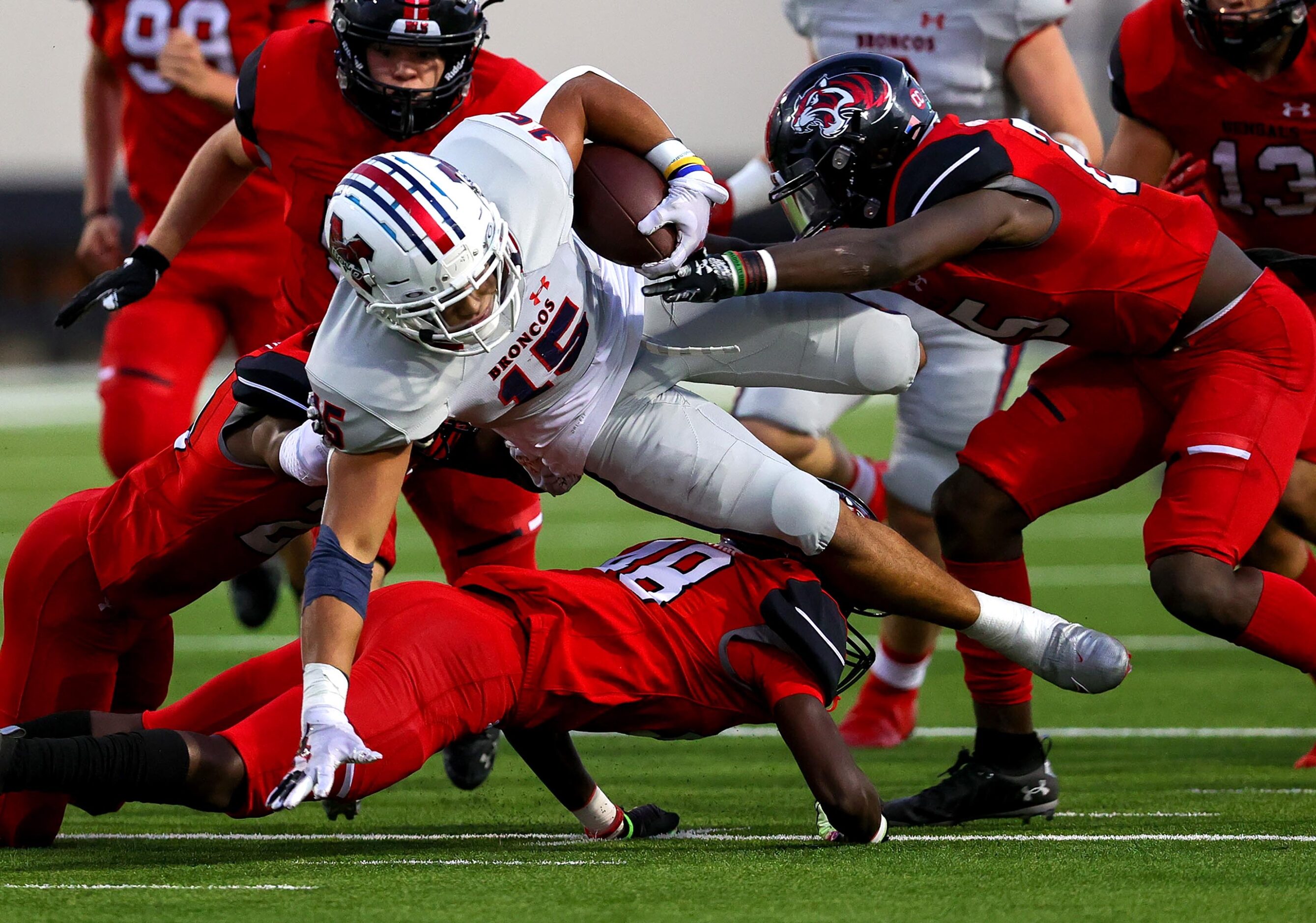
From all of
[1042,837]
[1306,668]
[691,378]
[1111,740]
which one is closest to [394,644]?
[691,378]

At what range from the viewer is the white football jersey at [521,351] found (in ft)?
10.2

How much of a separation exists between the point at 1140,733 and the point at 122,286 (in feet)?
9.19

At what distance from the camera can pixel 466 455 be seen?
3715 millimetres

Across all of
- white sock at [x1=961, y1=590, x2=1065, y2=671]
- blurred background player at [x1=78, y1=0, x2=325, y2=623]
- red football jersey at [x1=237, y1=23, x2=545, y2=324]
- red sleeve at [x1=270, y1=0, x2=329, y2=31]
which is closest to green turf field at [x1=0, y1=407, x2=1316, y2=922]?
white sock at [x1=961, y1=590, x2=1065, y2=671]

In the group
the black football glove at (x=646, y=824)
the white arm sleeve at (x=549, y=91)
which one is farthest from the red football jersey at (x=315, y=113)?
the black football glove at (x=646, y=824)

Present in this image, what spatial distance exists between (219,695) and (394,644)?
383 mm

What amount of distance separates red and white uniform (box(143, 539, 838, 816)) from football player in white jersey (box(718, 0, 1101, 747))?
1459mm

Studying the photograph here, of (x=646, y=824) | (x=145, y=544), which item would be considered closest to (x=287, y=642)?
(x=145, y=544)

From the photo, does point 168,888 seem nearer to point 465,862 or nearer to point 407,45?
point 465,862

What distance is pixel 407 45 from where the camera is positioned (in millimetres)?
3793

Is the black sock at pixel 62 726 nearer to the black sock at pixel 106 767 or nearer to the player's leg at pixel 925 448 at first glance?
the black sock at pixel 106 767

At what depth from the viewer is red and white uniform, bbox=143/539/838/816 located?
3.12m

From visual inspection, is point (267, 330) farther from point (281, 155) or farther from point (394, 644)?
point (394, 644)

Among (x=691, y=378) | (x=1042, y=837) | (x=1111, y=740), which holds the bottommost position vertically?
(x=1111, y=740)
